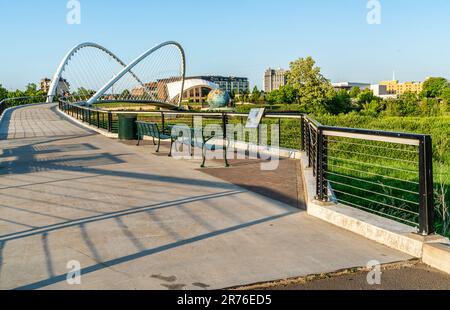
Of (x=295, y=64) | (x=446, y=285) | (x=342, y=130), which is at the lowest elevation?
(x=446, y=285)

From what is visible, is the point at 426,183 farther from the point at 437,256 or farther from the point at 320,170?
the point at 320,170

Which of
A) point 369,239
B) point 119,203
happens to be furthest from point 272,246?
point 119,203

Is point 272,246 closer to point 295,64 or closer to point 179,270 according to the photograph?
point 179,270

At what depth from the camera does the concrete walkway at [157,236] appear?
3863 mm

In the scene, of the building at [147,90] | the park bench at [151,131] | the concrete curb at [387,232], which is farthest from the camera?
the building at [147,90]

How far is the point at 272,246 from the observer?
4.62 m

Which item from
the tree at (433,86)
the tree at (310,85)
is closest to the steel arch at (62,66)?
the tree at (310,85)

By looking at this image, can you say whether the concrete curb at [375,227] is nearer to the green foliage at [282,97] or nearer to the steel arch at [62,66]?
the steel arch at [62,66]

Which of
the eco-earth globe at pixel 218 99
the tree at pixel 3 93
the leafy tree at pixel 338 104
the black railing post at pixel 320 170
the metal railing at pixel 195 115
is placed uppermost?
the tree at pixel 3 93

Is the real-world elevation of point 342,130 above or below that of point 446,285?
above

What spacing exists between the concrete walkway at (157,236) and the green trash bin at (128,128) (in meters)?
8.35

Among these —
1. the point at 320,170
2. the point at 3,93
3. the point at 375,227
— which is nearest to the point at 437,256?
A: the point at 375,227

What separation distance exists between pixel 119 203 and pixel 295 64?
216 feet

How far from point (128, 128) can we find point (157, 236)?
41.6 feet
